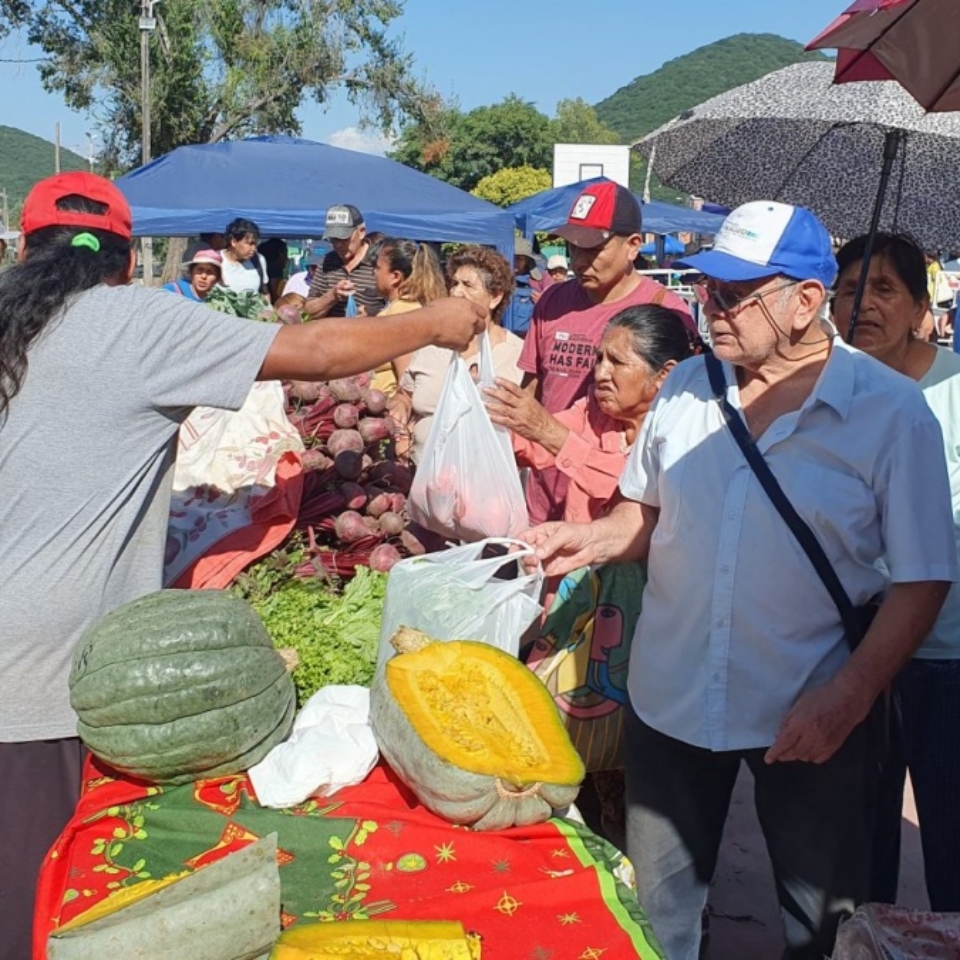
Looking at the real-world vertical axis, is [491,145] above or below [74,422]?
above

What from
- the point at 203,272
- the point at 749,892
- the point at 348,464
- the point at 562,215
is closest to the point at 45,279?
the point at 348,464

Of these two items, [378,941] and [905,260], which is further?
[905,260]

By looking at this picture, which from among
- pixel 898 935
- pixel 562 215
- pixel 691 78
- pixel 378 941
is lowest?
pixel 378 941

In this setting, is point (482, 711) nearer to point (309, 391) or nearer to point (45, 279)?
point (45, 279)

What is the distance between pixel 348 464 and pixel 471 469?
626 millimetres

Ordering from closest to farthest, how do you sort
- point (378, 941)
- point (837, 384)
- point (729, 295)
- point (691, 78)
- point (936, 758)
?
point (378, 941) → point (837, 384) → point (729, 295) → point (936, 758) → point (691, 78)

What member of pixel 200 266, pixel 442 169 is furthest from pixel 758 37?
pixel 200 266

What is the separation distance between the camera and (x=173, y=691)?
2178 mm

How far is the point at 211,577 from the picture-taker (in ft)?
9.70

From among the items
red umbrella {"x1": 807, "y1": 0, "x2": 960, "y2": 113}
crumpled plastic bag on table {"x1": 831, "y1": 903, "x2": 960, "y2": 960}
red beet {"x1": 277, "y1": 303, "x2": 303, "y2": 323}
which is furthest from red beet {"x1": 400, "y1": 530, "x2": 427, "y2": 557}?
crumpled plastic bag on table {"x1": 831, "y1": 903, "x2": 960, "y2": 960}

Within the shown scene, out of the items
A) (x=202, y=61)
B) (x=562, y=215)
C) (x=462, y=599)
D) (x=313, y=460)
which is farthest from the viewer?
(x=202, y=61)

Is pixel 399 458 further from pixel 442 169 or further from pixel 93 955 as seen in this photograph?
pixel 442 169

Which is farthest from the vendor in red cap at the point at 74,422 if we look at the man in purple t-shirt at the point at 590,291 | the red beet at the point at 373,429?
the man in purple t-shirt at the point at 590,291

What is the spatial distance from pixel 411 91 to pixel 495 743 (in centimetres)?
3151
